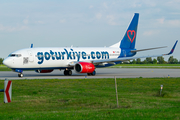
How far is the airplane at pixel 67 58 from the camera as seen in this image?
1214 inches

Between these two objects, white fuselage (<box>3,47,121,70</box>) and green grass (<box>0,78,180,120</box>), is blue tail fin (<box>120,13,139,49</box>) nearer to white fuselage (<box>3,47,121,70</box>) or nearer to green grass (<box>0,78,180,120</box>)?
white fuselage (<box>3,47,121,70</box>)

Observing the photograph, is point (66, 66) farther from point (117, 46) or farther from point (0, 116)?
point (0, 116)

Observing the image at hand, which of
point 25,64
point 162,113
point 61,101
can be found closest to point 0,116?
point 61,101

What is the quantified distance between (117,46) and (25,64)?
609 inches

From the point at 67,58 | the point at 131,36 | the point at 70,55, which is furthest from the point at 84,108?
the point at 131,36

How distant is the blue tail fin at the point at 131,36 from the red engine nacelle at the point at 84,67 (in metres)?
Result: 9.95

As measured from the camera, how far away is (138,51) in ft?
135

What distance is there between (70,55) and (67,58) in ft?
2.04

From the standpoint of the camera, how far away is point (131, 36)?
141 ft

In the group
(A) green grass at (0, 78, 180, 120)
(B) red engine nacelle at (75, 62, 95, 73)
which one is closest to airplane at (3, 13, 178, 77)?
(B) red engine nacelle at (75, 62, 95, 73)

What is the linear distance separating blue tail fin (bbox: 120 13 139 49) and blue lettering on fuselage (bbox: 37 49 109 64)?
4.70 metres

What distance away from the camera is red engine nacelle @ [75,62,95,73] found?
32.5m

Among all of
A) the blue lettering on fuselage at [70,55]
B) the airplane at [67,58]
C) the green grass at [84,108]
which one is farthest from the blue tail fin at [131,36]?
the green grass at [84,108]

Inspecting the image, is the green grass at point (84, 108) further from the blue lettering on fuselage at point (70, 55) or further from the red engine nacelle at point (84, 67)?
the red engine nacelle at point (84, 67)
